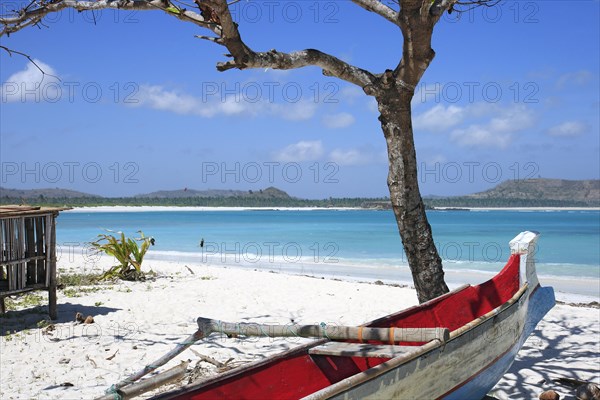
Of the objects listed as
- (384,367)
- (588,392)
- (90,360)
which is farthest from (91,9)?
(588,392)

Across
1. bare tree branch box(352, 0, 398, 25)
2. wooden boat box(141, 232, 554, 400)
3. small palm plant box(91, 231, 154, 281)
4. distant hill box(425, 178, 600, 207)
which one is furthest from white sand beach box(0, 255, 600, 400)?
distant hill box(425, 178, 600, 207)

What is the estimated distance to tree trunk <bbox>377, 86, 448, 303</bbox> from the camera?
516 cm

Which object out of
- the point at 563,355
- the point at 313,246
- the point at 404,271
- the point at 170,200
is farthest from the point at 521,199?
the point at 563,355

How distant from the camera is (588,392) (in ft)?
14.9

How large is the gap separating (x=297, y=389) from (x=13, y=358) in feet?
11.3

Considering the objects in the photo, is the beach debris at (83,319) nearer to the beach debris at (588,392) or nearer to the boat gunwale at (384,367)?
the boat gunwale at (384,367)

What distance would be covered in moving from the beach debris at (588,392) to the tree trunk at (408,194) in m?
1.34

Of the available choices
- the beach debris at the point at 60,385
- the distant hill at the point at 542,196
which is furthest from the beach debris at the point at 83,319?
the distant hill at the point at 542,196

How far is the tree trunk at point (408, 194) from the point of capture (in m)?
5.16

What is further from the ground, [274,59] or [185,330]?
[274,59]

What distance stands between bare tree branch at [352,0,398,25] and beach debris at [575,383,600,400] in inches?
142

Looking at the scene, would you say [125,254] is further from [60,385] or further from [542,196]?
[542,196]

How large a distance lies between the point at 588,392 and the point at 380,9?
390 centimetres

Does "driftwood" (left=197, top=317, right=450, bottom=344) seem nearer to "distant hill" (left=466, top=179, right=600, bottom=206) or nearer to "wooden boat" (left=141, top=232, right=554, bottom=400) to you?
"wooden boat" (left=141, top=232, right=554, bottom=400)
